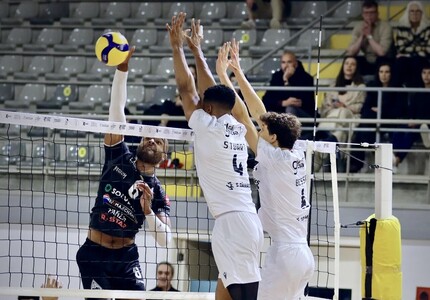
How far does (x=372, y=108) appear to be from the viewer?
1216 cm

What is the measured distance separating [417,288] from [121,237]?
4503 millimetres

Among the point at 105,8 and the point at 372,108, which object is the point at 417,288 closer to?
the point at 372,108

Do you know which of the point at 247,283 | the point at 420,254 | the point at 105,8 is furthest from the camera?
the point at 105,8

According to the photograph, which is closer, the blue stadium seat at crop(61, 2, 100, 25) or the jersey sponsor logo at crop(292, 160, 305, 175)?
the jersey sponsor logo at crop(292, 160, 305, 175)

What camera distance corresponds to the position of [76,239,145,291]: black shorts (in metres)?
7.44

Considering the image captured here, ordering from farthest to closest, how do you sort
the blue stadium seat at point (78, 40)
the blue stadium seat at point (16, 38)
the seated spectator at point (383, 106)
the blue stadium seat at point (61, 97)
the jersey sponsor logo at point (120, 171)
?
1. the blue stadium seat at point (16, 38)
2. the blue stadium seat at point (78, 40)
3. the blue stadium seat at point (61, 97)
4. the seated spectator at point (383, 106)
5. the jersey sponsor logo at point (120, 171)

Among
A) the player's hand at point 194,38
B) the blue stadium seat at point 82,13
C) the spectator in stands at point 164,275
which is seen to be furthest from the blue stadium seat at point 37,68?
the player's hand at point 194,38

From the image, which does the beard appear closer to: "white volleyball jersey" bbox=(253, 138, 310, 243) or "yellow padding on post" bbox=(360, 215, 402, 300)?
"white volleyball jersey" bbox=(253, 138, 310, 243)

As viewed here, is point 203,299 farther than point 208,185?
Yes

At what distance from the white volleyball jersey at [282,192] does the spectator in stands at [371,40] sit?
21.3ft

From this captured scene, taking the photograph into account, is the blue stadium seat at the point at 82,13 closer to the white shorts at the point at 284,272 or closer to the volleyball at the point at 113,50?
the volleyball at the point at 113,50

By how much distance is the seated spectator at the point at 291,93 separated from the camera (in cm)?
1220

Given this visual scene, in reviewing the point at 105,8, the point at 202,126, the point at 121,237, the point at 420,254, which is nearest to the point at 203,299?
the point at 121,237

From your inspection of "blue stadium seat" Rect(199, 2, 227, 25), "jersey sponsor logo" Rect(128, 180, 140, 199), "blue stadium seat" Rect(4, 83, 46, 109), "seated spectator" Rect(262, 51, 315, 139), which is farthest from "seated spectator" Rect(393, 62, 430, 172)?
"blue stadium seat" Rect(4, 83, 46, 109)
